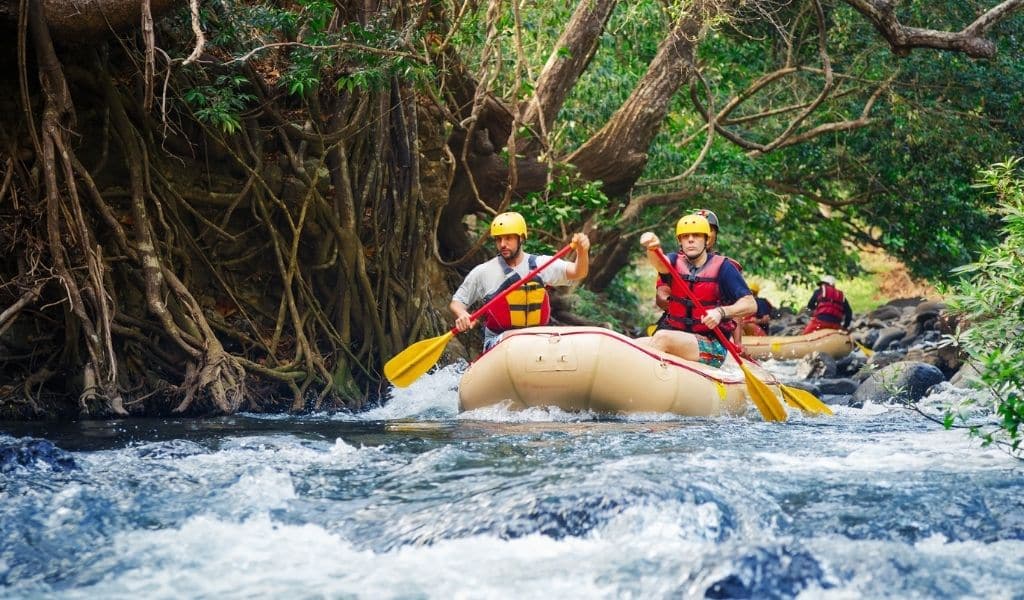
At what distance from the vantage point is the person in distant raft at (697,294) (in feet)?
24.6

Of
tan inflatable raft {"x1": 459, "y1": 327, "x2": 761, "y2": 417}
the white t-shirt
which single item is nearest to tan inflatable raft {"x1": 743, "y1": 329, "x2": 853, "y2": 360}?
the white t-shirt

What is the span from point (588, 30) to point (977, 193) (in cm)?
525

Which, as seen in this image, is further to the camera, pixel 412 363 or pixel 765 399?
pixel 412 363

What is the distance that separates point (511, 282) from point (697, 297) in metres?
1.23

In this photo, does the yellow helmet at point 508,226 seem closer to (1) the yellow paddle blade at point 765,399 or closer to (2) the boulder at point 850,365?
(1) the yellow paddle blade at point 765,399

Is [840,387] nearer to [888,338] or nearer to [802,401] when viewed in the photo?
[802,401]

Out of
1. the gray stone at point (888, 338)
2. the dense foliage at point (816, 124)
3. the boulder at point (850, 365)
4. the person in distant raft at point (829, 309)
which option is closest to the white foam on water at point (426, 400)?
the dense foliage at point (816, 124)

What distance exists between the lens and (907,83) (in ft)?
38.6

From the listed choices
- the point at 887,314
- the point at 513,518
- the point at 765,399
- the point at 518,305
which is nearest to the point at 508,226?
the point at 518,305

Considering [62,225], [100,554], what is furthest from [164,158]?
[100,554]

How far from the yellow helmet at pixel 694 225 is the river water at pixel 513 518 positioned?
221 cm

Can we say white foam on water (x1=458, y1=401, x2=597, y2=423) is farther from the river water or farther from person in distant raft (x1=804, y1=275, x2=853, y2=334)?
person in distant raft (x1=804, y1=275, x2=853, y2=334)

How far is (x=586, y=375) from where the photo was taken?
6.70 m

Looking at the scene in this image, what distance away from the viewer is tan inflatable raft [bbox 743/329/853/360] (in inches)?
571
